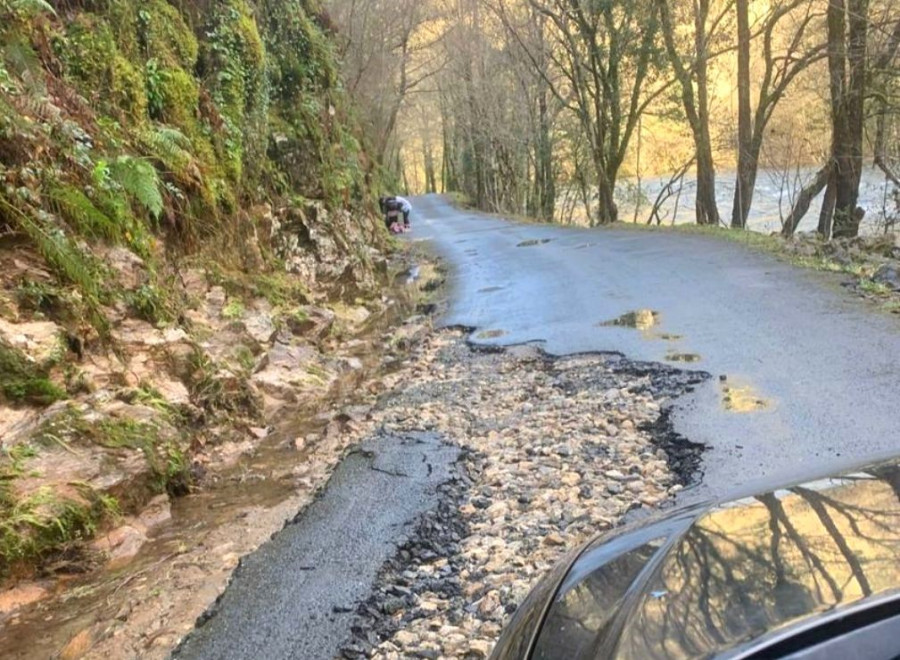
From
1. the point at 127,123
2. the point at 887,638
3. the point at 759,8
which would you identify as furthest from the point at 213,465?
the point at 759,8

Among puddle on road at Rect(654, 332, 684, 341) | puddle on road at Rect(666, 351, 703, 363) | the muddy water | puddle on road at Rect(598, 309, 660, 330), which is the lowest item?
the muddy water

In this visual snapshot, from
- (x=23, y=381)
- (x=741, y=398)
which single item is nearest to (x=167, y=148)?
(x=23, y=381)

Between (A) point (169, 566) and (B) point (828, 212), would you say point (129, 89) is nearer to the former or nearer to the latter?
(A) point (169, 566)

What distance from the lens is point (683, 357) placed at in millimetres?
7215

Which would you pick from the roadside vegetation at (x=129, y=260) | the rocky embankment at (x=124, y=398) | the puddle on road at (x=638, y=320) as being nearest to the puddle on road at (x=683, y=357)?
Result: the puddle on road at (x=638, y=320)

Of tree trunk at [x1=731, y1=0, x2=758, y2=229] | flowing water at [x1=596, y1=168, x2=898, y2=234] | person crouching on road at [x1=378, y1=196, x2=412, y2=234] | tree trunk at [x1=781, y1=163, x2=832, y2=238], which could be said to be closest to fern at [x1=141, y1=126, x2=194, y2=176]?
tree trunk at [x1=781, y1=163, x2=832, y2=238]

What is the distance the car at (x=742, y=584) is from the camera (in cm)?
132

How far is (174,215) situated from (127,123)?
3.82 feet

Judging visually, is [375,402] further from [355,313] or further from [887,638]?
A: [887,638]

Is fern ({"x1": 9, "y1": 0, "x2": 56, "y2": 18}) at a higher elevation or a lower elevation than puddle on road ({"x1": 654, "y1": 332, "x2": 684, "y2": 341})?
higher

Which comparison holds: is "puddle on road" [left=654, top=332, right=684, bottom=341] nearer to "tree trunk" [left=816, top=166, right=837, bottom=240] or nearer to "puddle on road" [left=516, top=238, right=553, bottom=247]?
"tree trunk" [left=816, top=166, right=837, bottom=240]

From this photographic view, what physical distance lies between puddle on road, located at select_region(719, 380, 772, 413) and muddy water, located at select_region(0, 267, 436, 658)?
3.52 metres

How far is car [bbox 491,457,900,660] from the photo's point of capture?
1320 millimetres

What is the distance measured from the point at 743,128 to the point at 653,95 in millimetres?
5419
